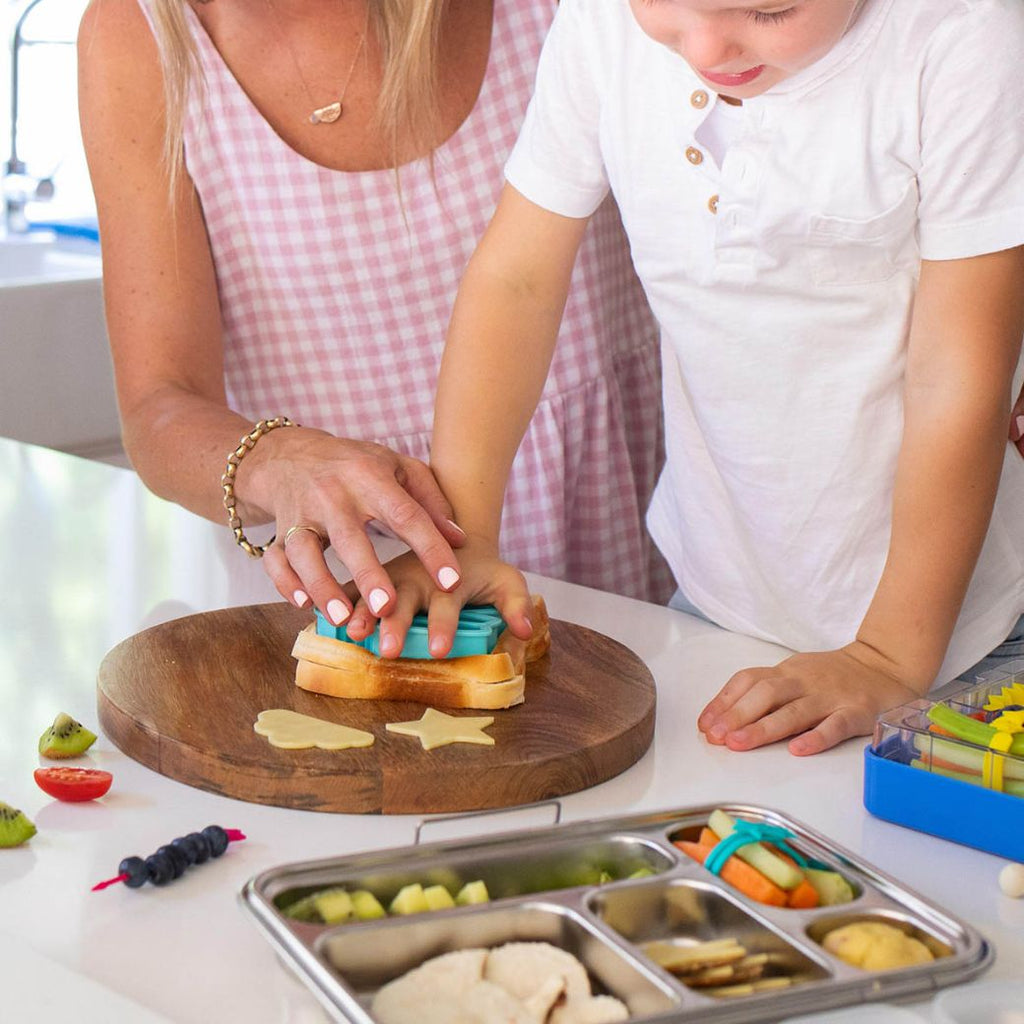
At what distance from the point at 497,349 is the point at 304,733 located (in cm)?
48

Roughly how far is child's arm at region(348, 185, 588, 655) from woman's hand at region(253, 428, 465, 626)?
0.12 ft

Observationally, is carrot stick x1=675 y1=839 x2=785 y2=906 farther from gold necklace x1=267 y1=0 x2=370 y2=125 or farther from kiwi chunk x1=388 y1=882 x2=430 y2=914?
gold necklace x1=267 y1=0 x2=370 y2=125

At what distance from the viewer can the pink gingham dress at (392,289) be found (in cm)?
167

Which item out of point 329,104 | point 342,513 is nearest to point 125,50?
point 329,104

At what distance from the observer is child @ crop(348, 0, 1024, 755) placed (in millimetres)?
1085

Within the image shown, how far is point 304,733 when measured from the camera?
1.01 m

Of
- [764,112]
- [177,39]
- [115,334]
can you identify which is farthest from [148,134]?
[764,112]

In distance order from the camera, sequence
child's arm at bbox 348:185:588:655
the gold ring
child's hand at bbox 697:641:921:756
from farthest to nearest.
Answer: child's arm at bbox 348:185:588:655, the gold ring, child's hand at bbox 697:641:921:756

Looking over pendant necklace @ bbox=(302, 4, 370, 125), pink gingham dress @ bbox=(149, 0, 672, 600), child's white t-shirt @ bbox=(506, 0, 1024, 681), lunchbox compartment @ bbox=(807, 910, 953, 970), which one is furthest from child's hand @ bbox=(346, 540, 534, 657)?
pendant necklace @ bbox=(302, 4, 370, 125)

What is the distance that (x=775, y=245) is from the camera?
1.22 metres

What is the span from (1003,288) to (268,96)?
0.90 metres

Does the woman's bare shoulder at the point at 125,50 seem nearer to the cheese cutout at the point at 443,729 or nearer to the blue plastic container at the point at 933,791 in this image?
the cheese cutout at the point at 443,729

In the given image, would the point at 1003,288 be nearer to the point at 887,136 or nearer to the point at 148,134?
the point at 887,136

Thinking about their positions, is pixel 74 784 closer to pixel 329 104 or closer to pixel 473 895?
pixel 473 895
